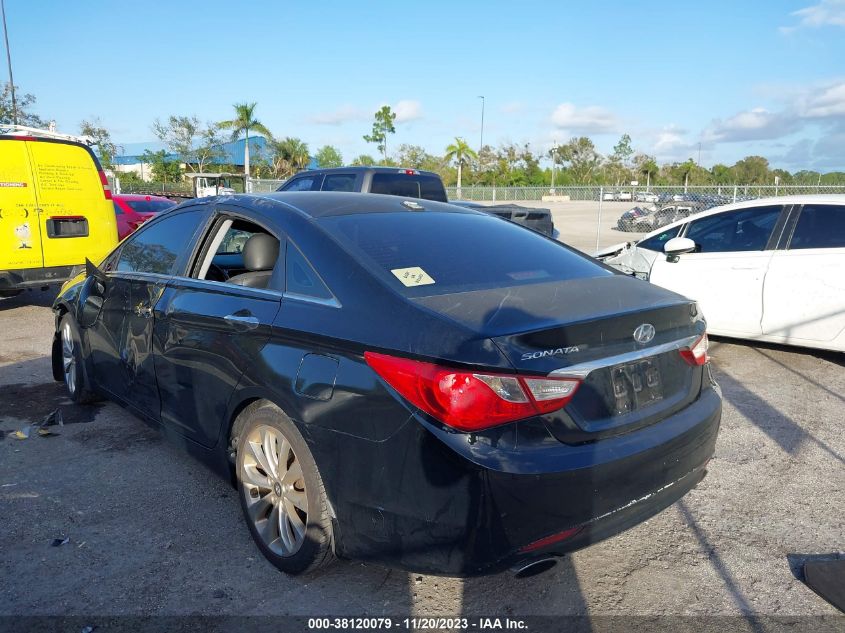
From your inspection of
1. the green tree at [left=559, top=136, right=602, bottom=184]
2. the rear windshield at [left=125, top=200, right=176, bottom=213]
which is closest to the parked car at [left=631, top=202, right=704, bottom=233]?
the rear windshield at [left=125, top=200, right=176, bottom=213]

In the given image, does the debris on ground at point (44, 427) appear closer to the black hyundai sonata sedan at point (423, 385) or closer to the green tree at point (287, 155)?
the black hyundai sonata sedan at point (423, 385)

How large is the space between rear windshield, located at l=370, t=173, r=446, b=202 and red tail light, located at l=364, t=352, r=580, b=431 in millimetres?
7128

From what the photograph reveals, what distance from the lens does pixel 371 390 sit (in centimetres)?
239

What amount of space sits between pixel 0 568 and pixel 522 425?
241cm

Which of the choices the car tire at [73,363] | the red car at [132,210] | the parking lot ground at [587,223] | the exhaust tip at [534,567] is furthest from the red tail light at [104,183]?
the parking lot ground at [587,223]

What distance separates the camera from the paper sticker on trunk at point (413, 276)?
8.97 ft

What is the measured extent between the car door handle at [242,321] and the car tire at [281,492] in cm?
35

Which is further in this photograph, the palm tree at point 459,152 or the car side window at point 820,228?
the palm tree at point 459,152

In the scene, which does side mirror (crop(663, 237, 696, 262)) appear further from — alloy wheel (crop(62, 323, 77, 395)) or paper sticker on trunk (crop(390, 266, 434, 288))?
alloy wheel (crop(62, 323, 77, 395))

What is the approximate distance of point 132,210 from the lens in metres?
12.7

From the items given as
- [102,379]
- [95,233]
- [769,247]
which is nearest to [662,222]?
[769,247]

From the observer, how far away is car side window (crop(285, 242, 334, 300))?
279cm

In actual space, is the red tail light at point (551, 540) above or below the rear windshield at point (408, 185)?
below

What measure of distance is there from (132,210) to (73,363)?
859cm
